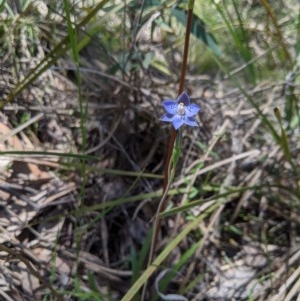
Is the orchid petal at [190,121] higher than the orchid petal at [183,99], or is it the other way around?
the orchid petal at [183,99]

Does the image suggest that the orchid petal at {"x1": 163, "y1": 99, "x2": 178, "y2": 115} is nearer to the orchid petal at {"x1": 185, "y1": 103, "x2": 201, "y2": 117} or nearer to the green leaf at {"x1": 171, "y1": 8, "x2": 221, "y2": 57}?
the orchid petal at {"x1": 185, "y1": 103, "x2": 201, "y2": 117}

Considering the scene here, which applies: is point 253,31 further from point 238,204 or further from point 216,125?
point 238,204

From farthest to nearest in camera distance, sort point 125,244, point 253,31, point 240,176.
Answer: point 253,31 < point 240,176 < point 125,244

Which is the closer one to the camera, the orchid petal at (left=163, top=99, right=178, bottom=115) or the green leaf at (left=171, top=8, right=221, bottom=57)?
the orchid petal at (left=163, top=99, right=178, bottom=115)

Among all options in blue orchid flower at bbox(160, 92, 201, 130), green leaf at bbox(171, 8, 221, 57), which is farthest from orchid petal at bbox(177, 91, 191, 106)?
green leaf at bbox(171, 8, 221, 57)

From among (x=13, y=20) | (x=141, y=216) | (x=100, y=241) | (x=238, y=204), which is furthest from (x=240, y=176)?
(x=13, y=20)

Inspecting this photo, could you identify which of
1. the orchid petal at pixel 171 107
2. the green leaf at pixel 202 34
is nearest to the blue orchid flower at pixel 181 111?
the orchid petal at pixel 171 107

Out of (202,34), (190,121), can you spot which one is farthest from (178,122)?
(202,34)

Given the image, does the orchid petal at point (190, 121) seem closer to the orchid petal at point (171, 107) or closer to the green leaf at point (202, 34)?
the orchid petal at point (171, 107)
